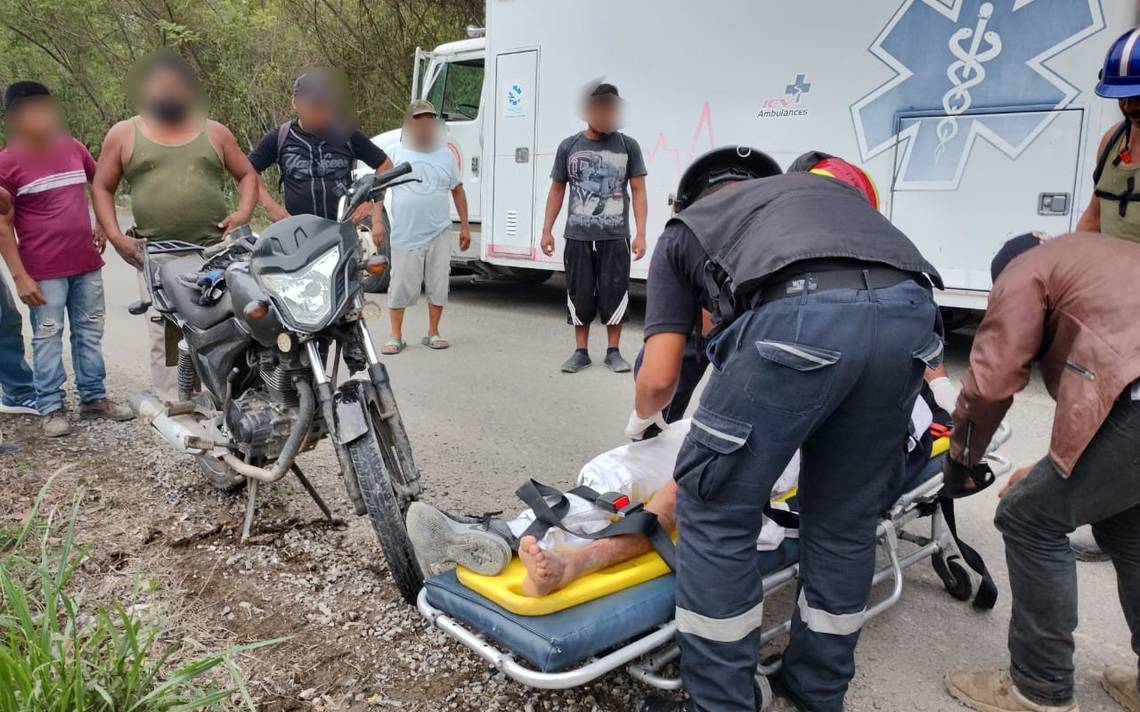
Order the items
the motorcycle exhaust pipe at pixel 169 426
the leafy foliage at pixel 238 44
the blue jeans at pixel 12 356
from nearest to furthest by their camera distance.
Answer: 1. the motorcycle exhaust pipe at pixel 169 426
2. the blue jeans at pixel 12 356
3. the leafy foliage at pixel 238 44

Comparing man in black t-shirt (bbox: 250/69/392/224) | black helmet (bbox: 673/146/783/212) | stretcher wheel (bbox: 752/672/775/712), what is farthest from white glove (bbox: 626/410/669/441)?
man in black t-shirt (bbox: 250/69/392/224)

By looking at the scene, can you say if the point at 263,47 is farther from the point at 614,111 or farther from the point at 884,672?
the point at 884,672

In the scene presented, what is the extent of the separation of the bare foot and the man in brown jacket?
114 centimetres

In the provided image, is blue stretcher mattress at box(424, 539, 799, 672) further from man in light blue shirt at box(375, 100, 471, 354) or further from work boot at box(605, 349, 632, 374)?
man in light blue shirt at box(375, 100, 471, 354)

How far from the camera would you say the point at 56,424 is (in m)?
4.53

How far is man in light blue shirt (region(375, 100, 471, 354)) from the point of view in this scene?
6.78 metres

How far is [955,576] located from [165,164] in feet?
12.8

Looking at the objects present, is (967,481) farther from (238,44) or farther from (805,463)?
(238,44)

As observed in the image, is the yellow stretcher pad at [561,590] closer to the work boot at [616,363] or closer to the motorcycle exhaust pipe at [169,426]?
the motorcycle exhaust pipe at [169,426]

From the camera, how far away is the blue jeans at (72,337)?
4.57 metres

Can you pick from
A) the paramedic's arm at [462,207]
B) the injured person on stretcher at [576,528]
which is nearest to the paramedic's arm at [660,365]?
the injured person on stretcher at [576,528]

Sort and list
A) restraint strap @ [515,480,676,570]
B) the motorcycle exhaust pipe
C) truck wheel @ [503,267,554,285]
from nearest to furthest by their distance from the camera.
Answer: restraint strap @ [515,480,676,570] → the motorcycle exhaust pipe → truck wheel @ [503,267,554,285]

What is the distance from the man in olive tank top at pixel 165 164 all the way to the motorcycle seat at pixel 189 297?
58 cm

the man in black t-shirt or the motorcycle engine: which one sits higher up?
the man in black t-shirt
